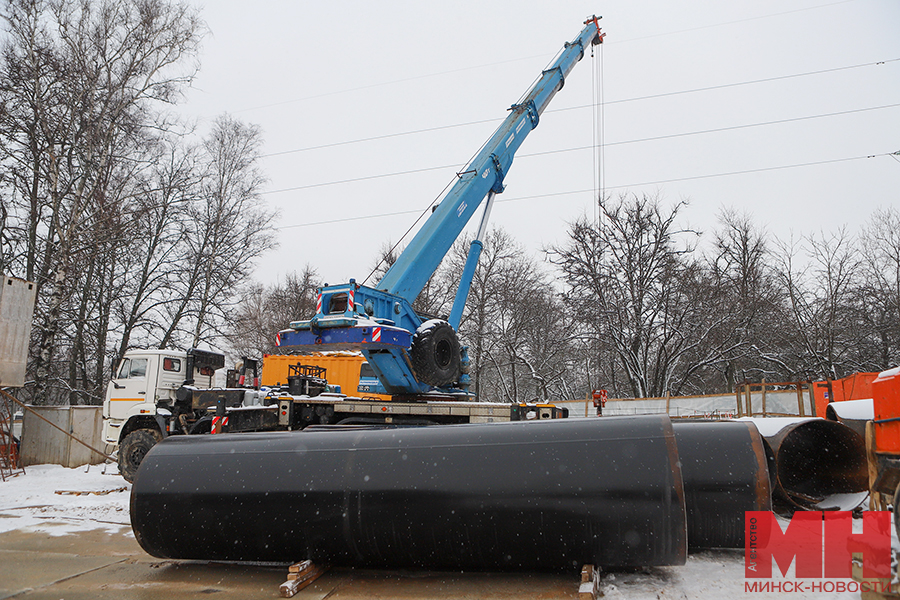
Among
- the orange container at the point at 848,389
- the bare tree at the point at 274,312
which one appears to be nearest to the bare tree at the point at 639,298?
the orange container at the point at 848,389

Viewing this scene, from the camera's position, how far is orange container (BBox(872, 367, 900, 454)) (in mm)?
3653

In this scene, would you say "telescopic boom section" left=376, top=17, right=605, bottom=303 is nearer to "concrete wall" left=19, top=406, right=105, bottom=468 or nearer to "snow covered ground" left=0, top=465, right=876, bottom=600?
"snow covered ground" left=0, top=465, right=876, bottom=600

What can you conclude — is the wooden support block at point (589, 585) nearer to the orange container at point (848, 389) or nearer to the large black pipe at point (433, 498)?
the large black pipe at point (433, 498)

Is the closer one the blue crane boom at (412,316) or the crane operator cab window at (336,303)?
the blue crane boom at (412,316)

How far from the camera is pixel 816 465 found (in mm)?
6953

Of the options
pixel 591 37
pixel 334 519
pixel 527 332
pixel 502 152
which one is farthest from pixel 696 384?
pixel 334 519

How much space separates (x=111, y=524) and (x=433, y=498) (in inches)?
209

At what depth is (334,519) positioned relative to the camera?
4.27 metres

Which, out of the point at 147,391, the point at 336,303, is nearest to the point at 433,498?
the point at 336,303

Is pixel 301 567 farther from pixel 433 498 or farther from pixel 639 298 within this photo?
pixel 639 298

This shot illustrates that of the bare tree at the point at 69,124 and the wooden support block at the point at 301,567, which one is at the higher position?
the bare tree at the point at 69,124

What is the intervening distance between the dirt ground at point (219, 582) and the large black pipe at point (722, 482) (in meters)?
1.15

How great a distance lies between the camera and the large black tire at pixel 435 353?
8484 millimetres

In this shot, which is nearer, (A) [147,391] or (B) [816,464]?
(B) [816,464]
